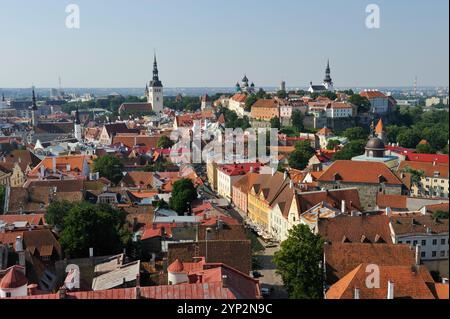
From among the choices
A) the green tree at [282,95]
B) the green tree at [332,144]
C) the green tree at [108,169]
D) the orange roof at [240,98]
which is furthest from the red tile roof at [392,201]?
the orange roof at [240,98]

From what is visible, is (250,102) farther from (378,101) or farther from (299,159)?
(299,159)

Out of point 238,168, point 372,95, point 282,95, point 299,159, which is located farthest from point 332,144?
point 372,95

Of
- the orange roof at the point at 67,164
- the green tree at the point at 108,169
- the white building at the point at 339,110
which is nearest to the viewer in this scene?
the orange roof at the point at 67,164

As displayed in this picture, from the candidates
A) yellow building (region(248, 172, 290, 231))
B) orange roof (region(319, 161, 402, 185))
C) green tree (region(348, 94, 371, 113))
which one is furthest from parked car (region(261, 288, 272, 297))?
green tree (region(348, 94, 371, 113))

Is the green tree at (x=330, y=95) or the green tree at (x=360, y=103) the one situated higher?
the green tree at (x=330, y=95)

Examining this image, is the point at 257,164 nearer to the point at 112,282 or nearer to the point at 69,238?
the point at 69,238

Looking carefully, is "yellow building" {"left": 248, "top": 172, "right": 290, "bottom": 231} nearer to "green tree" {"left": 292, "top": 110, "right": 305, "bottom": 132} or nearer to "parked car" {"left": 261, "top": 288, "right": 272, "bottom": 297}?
"parked car" {"left": 261, "top": 288, "right": 272, "bottom": 297}

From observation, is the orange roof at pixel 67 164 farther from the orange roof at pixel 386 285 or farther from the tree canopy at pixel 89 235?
the orange roof at pixel 386 285
